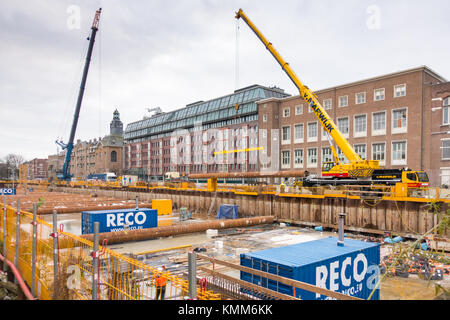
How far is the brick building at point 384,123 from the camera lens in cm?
3919

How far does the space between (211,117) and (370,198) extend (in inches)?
2682

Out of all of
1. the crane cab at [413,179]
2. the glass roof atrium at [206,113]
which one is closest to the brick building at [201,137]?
the glass roof atrium at [206,113]

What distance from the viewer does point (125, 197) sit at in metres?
55.5

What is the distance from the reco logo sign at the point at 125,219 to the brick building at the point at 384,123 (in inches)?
1396

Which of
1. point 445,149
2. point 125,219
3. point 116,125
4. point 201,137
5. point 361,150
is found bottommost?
point 125,219

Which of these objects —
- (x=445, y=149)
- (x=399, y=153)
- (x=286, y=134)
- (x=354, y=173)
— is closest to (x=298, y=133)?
(x=286, y=134)

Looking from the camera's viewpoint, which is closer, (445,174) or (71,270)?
(71,270)

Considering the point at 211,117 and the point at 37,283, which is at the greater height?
the point at 211,117

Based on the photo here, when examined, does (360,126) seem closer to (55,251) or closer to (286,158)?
(286,158)

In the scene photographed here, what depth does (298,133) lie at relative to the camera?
56.5 meters

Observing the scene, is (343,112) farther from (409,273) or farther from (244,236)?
(409,273)

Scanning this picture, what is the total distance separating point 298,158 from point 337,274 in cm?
4968

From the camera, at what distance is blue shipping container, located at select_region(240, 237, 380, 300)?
22.6 ft

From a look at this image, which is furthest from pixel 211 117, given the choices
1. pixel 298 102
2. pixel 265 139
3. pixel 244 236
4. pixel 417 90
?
pixel 244 236
